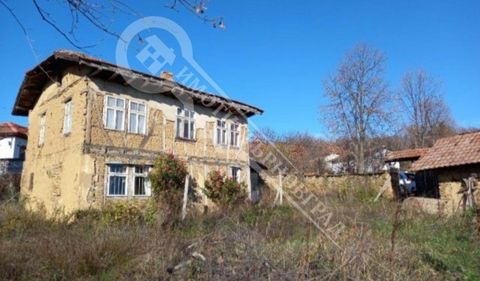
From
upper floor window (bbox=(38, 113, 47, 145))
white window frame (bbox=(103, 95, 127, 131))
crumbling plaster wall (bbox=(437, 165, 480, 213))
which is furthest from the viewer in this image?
upper floor window (bbox=(38, 113, 47, 145))

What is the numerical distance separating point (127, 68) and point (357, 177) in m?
14.4

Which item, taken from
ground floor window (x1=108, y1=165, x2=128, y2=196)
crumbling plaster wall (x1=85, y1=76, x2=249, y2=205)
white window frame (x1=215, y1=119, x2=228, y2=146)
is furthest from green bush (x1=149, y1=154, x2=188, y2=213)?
white window frame (x1=215, y1=119, x2=228, y2=146)

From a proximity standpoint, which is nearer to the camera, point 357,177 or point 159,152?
point 159,152

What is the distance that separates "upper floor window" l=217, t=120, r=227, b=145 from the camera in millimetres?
17516

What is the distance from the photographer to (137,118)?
14.1m

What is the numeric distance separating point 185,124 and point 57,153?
523 cm

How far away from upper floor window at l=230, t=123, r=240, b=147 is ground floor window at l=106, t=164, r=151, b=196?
535 centimetres

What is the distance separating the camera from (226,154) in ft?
57.6

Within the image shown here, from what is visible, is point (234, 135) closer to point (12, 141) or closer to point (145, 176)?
point (145, 176)

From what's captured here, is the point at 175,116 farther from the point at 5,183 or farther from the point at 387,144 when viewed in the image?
the point at 387,144

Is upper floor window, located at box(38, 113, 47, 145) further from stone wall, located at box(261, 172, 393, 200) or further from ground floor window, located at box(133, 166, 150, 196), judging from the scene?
stone wall, located at box(261, 172, 393, 200)

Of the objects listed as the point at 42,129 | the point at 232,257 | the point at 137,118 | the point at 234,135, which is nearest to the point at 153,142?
the point at 137,118

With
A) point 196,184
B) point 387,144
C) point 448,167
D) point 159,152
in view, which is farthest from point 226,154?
point 387,144

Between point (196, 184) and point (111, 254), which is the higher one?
point (196, 184)
